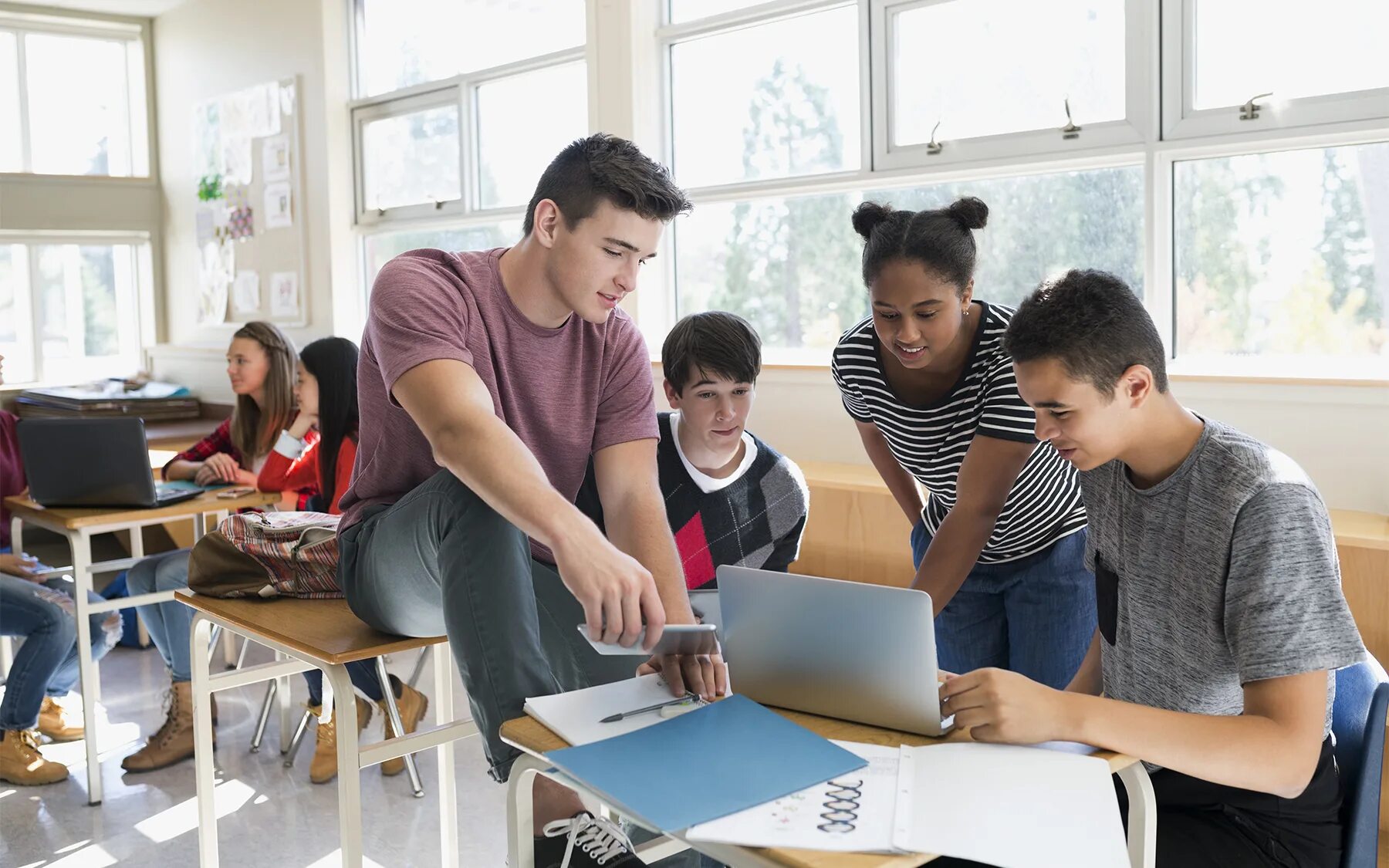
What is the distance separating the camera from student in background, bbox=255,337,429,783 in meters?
2.94

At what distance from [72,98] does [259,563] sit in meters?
5.06

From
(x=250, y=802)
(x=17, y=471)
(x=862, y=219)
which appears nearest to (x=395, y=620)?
(x=862, y=219)

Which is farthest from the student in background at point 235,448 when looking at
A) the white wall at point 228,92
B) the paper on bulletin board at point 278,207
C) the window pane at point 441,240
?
the paper on bulletin board at point 278,207

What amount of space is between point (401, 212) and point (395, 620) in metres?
3.60

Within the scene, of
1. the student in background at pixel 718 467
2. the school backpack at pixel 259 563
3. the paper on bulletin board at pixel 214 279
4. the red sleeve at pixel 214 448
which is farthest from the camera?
the paper on bulletin board at pixel 214 279

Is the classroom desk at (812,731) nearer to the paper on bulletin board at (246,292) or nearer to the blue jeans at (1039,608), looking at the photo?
the blue jeans at (1039,608)

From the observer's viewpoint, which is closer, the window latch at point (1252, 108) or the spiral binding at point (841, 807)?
the spiral binding at point (841, 807)

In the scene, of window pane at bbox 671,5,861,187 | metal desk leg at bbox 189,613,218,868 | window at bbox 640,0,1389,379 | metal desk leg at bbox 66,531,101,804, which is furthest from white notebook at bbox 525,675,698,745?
window pane at bbox 671,5,861,187

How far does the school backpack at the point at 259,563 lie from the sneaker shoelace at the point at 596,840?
0.79 m

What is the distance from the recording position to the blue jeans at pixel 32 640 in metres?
2.95

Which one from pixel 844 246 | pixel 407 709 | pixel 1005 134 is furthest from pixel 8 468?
pixel 1005 134

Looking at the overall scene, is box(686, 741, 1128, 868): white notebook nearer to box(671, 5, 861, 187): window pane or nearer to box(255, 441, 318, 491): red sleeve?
box(255, 441, 318, 491): red sleeve

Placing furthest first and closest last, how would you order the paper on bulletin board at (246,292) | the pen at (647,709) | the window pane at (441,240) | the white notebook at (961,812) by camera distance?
the paper on bulletin board at (246,292) < the window pane at (441,240) < the pen at (647,709) < the white notebook at (961,812)

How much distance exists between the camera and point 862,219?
1.87 metres
